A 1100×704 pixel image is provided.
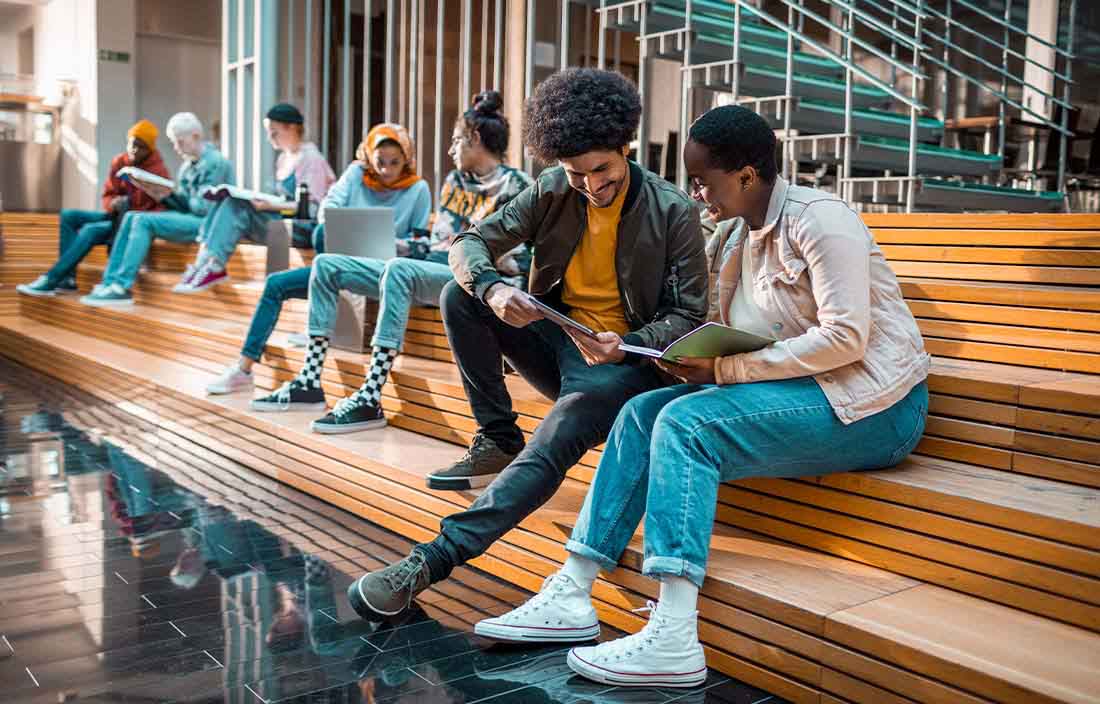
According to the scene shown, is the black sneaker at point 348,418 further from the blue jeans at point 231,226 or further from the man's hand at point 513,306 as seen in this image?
the blue jeans at point 231,226

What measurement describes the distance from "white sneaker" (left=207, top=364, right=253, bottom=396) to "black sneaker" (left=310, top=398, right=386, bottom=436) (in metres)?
1.05

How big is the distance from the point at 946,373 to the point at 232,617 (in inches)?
71.0

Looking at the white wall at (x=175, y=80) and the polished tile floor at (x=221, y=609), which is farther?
the white wall at (x=175, y=80)

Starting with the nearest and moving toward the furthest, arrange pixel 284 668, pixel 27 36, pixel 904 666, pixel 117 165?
pixel 904 666
pixel 284 668
pixel 117 165
pixel 27 36

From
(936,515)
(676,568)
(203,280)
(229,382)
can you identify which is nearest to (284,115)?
(203,280)

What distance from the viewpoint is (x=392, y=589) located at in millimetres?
2357

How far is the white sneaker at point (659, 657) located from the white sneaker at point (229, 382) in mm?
3031

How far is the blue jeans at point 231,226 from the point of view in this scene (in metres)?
6.11

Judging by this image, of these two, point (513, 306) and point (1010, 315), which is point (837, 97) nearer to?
point (1010, 315)

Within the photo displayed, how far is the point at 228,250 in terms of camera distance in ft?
20.6

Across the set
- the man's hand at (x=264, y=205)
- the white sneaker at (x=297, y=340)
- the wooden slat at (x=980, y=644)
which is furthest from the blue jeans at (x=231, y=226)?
the wooden slat at (x=980, y=644)

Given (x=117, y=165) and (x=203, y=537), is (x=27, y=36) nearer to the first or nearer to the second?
(x=117, y=165)

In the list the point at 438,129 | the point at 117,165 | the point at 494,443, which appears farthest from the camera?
the point at 117,165

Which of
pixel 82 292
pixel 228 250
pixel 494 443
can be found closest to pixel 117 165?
pixel 82 292
